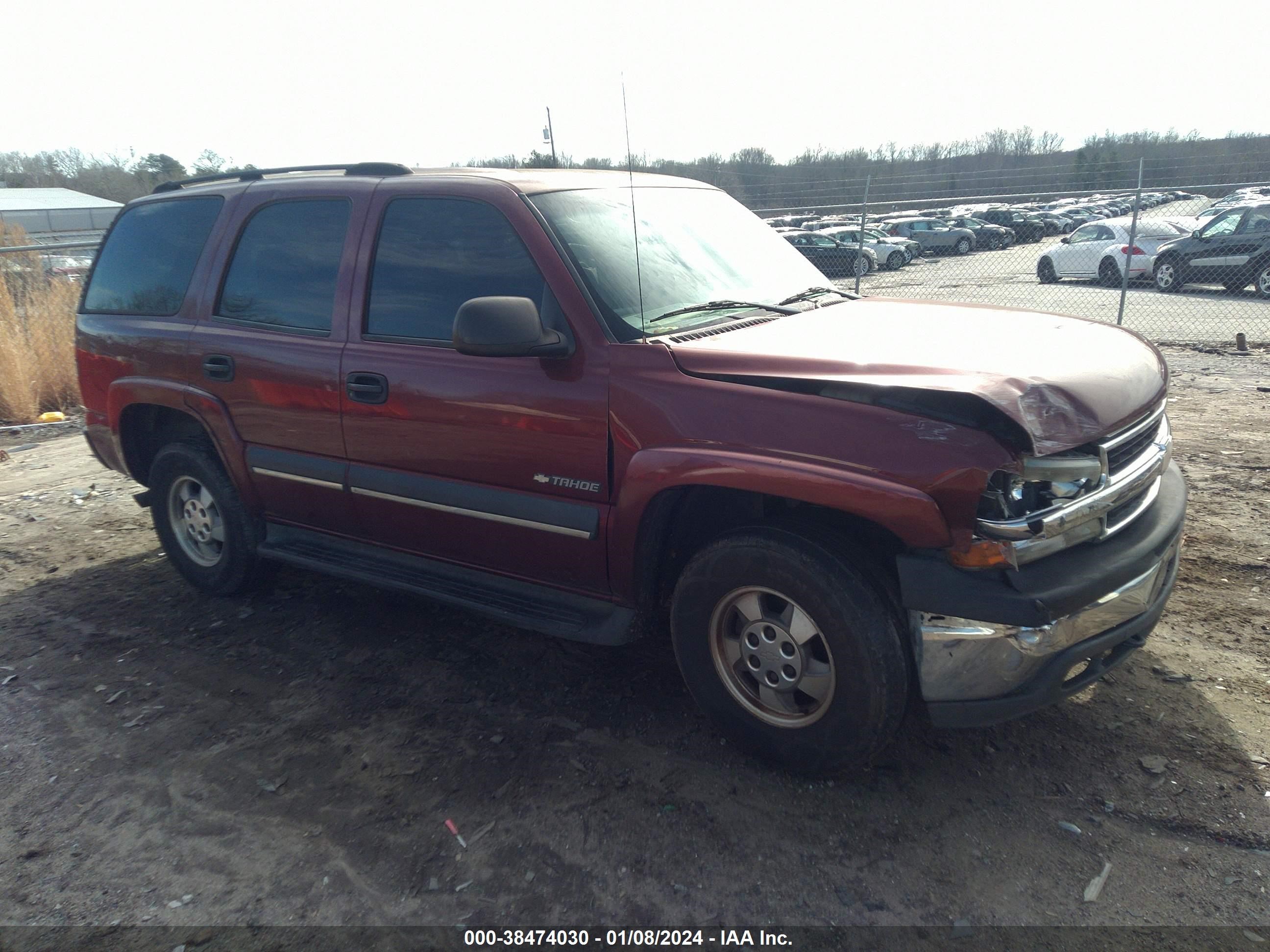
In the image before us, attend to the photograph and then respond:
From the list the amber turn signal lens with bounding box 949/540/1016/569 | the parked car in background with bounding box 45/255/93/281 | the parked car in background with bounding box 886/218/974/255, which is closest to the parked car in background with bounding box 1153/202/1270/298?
the parked car in background with bounding box 886/218/974/255

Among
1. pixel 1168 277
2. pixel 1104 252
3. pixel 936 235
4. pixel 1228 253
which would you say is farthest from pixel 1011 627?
pixel 936 235

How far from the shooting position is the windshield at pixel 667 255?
133 inches

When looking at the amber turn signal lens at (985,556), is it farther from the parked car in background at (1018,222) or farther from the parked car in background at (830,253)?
the parked car in background at (1018,222)

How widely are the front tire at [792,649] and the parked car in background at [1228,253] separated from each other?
15612mm

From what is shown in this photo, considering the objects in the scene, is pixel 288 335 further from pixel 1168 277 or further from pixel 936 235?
pixel 936 235

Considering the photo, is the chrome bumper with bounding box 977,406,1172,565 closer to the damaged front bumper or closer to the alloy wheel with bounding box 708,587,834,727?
the damaged front bumper

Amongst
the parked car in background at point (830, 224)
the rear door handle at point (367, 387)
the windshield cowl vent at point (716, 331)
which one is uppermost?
the windshield cowl vent at point (716, 331)

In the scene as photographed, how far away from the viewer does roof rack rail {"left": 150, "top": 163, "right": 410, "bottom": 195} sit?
4.02m

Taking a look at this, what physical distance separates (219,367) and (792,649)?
3045 millimetres

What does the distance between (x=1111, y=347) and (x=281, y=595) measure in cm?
417

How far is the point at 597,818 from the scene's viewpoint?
295 centimetres

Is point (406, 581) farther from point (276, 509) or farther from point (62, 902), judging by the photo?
point (62, 902)

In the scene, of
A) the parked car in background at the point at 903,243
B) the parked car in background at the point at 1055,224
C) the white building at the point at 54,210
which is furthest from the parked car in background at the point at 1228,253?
the white building at the point at 54,210

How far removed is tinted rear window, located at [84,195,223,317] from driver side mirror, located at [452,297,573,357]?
2181 mm
